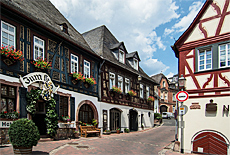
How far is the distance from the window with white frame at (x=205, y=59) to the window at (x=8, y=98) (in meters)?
9.20

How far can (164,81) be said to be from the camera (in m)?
48.8

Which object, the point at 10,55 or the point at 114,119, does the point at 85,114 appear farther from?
the point at 10,55

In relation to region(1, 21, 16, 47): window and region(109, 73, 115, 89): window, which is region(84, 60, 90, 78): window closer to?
region(109, 73, 115, 89): window

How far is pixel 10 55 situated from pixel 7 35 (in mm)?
1139

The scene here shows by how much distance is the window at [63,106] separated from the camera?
43.4ft

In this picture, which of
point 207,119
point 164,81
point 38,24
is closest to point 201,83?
point 207,119

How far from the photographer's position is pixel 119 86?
20828mm

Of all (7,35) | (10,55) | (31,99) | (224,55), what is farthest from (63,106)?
(224,55)

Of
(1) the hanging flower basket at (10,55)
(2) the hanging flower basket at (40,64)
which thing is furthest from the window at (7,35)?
(2) the hanging flower basket at (40,64)

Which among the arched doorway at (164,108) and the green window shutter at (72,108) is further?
the arched doorway at (164,108)

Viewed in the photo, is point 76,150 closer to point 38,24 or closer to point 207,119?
point 207,119

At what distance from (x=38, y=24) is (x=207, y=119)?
391 inches

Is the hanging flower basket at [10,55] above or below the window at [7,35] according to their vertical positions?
below

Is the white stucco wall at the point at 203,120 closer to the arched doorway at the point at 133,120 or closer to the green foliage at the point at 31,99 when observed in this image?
the green foliage at the point at 31,99
